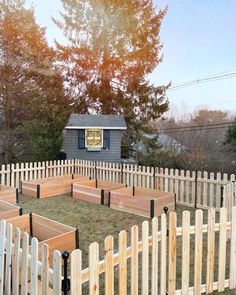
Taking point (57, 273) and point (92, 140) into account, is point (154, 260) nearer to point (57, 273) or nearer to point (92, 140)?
point (57, 273)

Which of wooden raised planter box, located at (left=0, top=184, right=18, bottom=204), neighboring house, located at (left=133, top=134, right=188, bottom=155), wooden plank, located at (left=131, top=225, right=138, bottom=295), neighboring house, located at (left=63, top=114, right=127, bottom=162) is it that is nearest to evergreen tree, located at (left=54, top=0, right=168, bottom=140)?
neighboring house, located at (left=133, top=134, right=188, bottom=155)

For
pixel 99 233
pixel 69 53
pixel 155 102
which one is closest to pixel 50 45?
pixel 69 53

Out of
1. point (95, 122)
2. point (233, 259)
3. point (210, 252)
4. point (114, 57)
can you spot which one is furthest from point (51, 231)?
point (114, 57)

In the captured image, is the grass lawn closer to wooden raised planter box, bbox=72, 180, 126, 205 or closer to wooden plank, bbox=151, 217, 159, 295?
Result: wooden raised planter box, bbox=72, 180, 126, 205

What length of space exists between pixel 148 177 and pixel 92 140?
17.1ft

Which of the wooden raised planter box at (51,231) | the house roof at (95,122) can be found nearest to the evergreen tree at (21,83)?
the house roof at (95,122)

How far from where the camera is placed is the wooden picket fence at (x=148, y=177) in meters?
7.38

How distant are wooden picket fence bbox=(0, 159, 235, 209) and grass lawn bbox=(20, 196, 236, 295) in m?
0.58

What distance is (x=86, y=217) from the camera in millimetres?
6523

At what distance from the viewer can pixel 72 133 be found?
1329 centimetres

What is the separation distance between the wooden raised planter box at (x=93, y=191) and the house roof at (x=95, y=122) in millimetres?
4797

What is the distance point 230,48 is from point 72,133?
12.1 m

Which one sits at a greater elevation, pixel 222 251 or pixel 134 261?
pixel 134 261

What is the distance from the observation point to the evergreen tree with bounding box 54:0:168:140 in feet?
61.1
